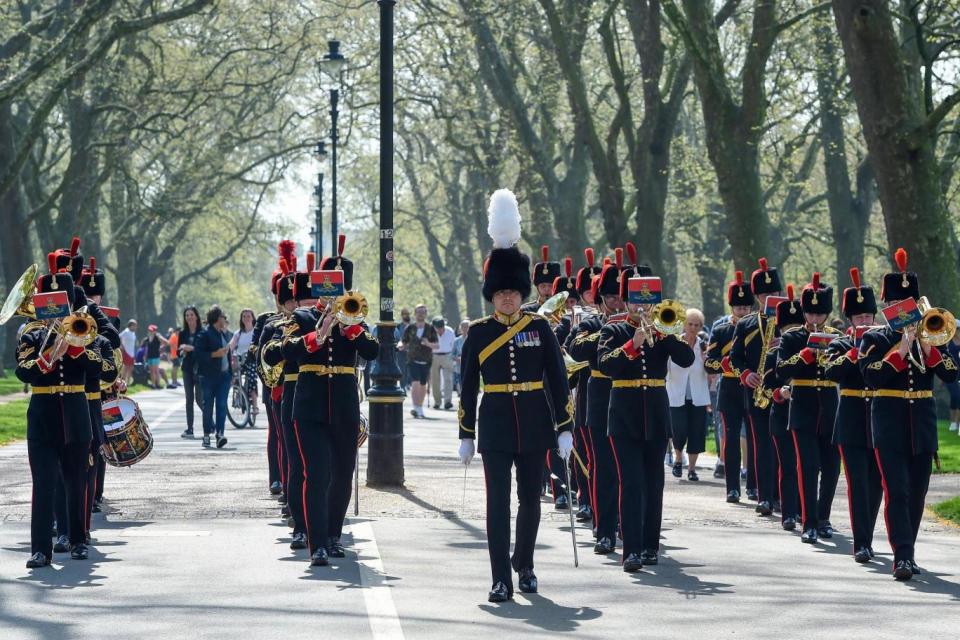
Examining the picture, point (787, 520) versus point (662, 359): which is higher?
point (662, 359)

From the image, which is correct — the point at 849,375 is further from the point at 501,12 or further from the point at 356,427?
the point at 501,12

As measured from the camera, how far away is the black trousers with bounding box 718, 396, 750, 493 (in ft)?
53.2

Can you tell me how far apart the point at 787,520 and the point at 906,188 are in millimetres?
7495

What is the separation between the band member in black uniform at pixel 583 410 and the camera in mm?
13992

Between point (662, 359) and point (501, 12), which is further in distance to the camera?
point (501, 12)

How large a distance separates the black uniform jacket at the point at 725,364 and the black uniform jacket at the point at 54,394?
6.16 m

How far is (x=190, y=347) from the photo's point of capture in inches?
960

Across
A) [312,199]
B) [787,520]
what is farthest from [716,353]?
[312,199]

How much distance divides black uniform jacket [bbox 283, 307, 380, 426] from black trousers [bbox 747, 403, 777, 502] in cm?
456

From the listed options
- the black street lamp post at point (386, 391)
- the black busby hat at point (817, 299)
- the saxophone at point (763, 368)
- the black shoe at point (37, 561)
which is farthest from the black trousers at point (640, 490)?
the black street lamp post at point (386, 391)

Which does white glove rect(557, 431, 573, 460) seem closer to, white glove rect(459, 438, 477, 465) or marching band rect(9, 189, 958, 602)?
marching band rect(9, 189, 958, 602)

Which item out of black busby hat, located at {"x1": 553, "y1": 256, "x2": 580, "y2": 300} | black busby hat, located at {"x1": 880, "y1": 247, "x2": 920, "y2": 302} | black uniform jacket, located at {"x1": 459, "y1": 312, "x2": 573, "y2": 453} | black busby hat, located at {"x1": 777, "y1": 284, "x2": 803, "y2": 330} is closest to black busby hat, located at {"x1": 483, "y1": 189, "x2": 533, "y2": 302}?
black uniform jacket, located at {"x1": 459, "y1": 312, "x2": 573, "y2": 453}

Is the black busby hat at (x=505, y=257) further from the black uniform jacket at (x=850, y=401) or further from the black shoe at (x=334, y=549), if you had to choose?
the black uniform jacket at (x=850, y=401)

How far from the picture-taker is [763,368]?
14969 mm
